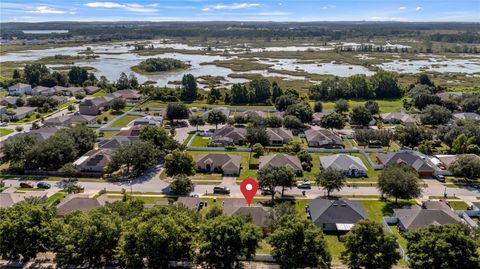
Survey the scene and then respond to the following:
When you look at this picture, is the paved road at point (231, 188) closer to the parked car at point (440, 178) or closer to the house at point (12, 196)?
the parked car at point (440, 178)

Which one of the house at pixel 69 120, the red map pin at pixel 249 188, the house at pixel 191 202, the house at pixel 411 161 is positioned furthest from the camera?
the house at pixel 69 120

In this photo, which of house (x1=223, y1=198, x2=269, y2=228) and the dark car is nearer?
house (x1=223, y1=198, x2=269, y2=228)

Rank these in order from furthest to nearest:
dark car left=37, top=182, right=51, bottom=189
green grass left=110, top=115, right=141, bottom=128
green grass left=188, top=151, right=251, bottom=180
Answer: green grass left=110, top=115, right=141, bottom=128 → green grass left=188, top=151, right=251, bottom=180 → dark car left=37, top=182, right=51, bottom=189

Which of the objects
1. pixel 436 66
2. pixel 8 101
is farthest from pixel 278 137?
pixel 436 66

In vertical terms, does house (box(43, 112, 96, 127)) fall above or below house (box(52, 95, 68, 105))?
below

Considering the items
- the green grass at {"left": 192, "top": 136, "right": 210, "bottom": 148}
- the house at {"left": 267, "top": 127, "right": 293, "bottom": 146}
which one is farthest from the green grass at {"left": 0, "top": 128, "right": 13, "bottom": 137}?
the house at {"left": 267, "top": 127, "right": 293, "bottom": 146}

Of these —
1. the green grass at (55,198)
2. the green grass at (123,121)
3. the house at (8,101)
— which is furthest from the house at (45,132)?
the house at (8,101)

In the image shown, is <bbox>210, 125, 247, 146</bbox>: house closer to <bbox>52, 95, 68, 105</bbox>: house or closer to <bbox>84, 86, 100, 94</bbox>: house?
<bbox>52, 95, 68, 105</bbox>: house
